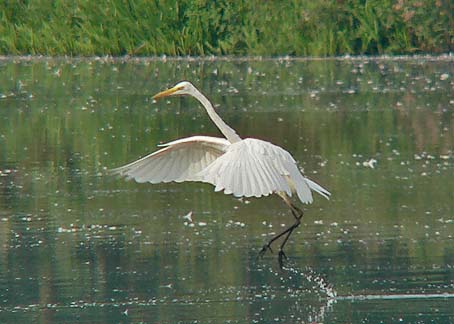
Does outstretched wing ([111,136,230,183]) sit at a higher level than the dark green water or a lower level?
higher

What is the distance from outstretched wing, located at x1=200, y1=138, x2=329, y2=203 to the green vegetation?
16463 millimetres

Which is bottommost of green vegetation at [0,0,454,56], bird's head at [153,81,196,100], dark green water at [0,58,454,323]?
dark green water at [0,58,454,323]

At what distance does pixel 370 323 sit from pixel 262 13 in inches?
744

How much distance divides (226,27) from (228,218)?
52.5ft

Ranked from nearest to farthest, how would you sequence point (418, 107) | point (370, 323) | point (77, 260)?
point (370, 323) → point (77, 260) → point (418, 107)

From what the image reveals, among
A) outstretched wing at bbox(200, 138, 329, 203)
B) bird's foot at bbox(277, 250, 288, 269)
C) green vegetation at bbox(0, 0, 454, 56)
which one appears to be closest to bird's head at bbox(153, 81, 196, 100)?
outstretched wing at bbox(200, 138, 329, 203)

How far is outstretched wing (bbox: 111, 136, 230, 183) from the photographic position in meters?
9.02

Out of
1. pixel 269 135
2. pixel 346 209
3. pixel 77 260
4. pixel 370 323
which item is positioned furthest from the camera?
pixel 269 135

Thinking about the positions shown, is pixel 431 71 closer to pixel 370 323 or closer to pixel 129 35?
pixel 129 35

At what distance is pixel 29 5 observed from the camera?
2691 centimetres

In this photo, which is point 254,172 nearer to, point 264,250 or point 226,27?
point 264,250

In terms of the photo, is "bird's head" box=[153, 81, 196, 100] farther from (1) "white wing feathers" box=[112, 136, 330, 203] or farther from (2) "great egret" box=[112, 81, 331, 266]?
(1) "white wing feathers" box=[112, 136, 330, 203]

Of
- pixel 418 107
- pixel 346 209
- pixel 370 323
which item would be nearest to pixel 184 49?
pixel 418 107

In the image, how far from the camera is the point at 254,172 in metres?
8.22
